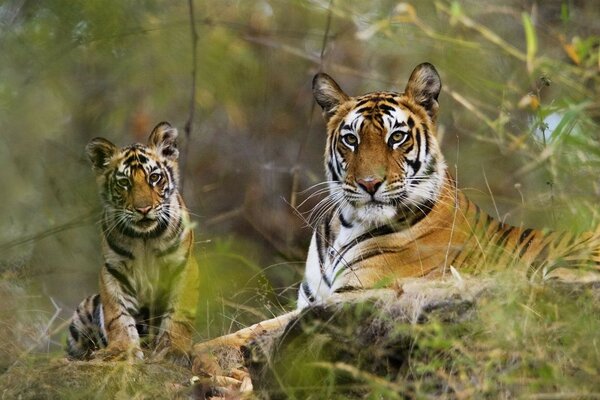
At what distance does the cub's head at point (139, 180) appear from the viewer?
6.21 metres

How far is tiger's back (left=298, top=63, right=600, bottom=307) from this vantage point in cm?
574

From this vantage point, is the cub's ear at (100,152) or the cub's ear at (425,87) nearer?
the cub's ear at (425,87)

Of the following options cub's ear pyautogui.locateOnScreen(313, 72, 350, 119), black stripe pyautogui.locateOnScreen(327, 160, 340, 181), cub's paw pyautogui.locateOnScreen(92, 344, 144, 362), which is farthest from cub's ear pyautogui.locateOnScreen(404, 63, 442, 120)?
cub's paw pyautogui.locateOnScreen(92, 344, 144, 362)

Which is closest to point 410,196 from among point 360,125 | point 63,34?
point 360,125

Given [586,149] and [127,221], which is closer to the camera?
[586,149]

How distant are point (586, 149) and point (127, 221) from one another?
3121mm

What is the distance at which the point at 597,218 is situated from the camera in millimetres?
4383

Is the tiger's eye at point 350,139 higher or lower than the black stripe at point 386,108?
lower

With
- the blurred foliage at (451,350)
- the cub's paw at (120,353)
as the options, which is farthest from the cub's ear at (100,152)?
the blurred foliage at (451,350)

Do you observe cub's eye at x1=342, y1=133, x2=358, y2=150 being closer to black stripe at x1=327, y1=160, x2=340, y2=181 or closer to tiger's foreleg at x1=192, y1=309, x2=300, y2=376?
black stripe at x1=327, y1=160, x2=340, y2=181

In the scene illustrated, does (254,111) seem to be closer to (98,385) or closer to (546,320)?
(98,385)

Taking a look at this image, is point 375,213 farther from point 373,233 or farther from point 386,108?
point 386,108

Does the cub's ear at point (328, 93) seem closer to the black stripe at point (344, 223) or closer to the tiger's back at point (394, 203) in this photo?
the tiger's back at point (394, 203)

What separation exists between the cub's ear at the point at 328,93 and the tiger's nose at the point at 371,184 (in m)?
0.67
